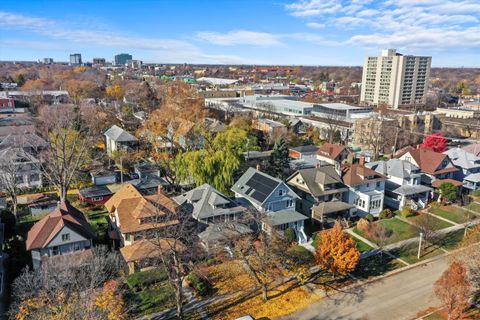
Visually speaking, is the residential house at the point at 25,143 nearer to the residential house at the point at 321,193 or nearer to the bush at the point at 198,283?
the bush at the point at 198,283

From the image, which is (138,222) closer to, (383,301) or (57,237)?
(57,237)

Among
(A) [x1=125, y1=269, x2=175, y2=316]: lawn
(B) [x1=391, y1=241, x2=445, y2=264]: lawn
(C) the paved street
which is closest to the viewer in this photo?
(C) the paved street

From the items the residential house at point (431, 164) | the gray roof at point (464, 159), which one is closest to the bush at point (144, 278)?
the residential house at point (431, 164)

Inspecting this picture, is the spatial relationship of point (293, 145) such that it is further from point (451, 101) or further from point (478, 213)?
point (451, 101)

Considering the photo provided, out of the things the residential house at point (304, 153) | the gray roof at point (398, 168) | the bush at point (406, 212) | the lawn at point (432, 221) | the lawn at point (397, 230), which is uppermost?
the gray roof at point (398, 168)

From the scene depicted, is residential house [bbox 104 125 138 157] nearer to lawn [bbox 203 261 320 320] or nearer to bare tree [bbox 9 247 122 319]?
bare tree [bbox 9 247 122 319]

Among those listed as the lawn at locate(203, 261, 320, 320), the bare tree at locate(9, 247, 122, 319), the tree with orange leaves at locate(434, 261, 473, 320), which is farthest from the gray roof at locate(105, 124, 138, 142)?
the tree with orange leaves at locate(434, 261, 473, 320)
